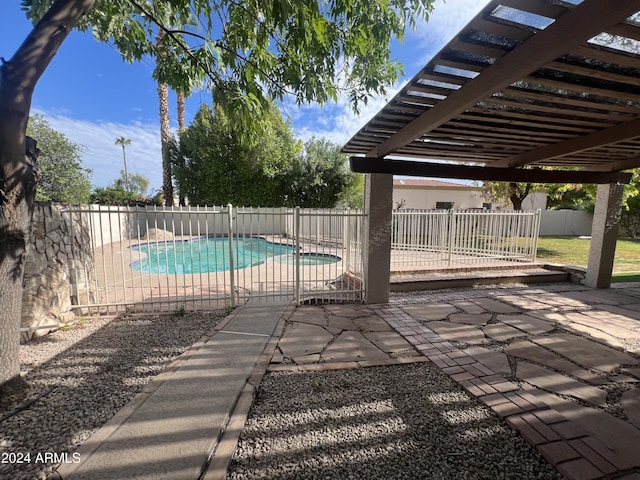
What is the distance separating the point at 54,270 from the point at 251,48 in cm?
426

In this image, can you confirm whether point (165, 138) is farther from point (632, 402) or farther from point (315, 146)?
point (632, 402)

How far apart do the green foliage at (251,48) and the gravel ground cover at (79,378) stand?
10.6ft

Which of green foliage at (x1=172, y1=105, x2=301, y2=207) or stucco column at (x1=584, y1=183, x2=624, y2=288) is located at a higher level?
green foliage at (x1=172, y1=105, x2=301, y2=207)

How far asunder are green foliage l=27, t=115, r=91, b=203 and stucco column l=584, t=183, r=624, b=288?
1917 centimetres

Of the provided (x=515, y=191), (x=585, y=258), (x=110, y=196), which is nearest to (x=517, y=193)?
(x=515, y=191)

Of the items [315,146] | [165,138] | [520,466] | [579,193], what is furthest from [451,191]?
[520,466]

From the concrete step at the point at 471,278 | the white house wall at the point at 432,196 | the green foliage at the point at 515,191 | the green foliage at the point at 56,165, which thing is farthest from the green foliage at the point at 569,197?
the green foliage at the point at 56,165

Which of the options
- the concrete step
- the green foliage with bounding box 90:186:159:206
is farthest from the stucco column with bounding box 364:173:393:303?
the green foliage with bounding box 90:186:159:206

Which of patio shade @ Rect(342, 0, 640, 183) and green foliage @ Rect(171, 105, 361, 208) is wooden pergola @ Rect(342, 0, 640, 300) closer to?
patio shade @ Rect(342, 0, 640, 183)

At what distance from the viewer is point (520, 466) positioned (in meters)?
1.89

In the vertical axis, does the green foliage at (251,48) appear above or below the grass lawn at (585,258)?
above

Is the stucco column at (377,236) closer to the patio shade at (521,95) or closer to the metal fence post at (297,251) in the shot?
the patio shade at (521,95)

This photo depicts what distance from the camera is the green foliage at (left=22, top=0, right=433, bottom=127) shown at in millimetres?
3668

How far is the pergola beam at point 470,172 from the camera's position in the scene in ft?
15.9
